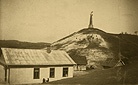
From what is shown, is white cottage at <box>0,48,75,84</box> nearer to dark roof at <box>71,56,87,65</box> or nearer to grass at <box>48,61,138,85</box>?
dark roof at <box>71,56,87,65</box>

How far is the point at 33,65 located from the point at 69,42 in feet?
2.83

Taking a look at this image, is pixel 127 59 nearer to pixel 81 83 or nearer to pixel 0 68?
pixel 81 83

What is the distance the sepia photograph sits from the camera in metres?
4.15

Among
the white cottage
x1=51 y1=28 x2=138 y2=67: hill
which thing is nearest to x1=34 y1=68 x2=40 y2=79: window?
the white cottage

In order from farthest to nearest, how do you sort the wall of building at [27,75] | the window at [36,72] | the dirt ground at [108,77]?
the dirt ground at [108,77] < the window at [36,72] < the wall of building at [27,75]

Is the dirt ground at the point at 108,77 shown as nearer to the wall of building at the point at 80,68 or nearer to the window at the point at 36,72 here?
the wall of building at the point at 80,68

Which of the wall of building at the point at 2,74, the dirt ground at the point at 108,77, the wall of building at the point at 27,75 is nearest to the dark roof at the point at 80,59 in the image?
the dirt ground at the point at 108,77

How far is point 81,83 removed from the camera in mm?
4309

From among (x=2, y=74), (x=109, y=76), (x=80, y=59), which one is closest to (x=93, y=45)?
(x=80, y=59)

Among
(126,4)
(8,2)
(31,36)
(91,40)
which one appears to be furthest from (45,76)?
(126,4)

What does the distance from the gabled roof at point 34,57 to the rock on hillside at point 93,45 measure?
0.55 feet

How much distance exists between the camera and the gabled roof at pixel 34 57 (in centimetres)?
405

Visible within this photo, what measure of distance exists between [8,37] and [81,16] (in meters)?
1.56

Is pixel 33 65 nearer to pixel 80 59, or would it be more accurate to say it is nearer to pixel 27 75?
pixel 27 75
